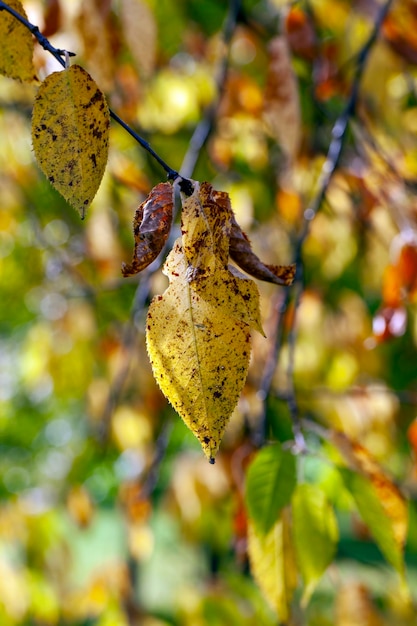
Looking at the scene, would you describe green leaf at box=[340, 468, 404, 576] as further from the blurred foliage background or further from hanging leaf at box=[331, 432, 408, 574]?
the blurred foliage background

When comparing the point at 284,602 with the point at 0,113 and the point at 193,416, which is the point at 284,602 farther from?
the point at 0,113

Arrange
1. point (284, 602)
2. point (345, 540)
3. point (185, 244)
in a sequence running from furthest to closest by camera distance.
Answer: point (345, 540) < point (284, 602) < point (185, 244)

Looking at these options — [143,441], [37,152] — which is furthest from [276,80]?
[143,441]

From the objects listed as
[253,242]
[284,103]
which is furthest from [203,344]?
[253,242]

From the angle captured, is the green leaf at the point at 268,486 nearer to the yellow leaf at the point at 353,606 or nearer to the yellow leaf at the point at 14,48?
the yellow leaf at the point at 14,48

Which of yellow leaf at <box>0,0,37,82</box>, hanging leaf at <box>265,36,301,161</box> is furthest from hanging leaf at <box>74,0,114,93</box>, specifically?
yellow leaf at <box>0,0,37,82</box>

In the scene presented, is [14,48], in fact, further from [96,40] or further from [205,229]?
[96,40]

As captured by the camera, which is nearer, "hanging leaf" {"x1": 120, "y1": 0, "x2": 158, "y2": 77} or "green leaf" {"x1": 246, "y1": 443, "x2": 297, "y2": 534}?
"green leaf" {"x1": 246, "y1": 443, "x2": 297, "y2": 534}

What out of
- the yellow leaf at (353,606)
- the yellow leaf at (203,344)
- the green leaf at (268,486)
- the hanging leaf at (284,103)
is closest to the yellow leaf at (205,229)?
the yellow leaf at (203,344)
